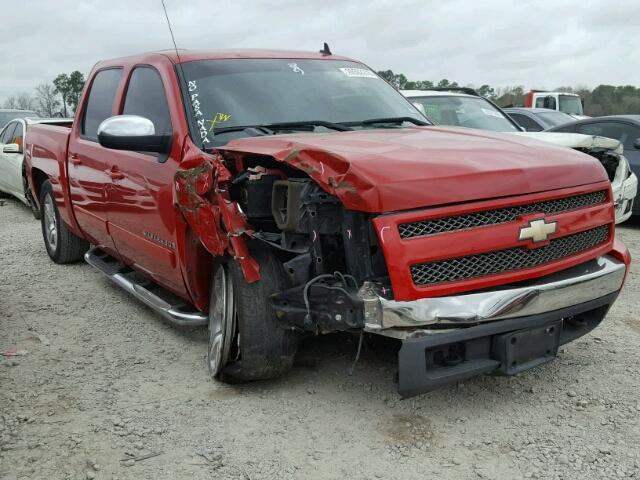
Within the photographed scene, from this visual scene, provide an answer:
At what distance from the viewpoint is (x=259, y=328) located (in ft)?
11.5

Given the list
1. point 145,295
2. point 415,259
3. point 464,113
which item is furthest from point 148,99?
point 464,113

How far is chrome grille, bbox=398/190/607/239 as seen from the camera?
2.98 metres

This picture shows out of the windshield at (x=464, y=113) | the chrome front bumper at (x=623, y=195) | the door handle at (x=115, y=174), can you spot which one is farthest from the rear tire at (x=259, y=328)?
the windshield at (x=464, y=113)

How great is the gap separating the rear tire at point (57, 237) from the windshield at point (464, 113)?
13.4ft

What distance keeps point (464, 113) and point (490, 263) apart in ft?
19.4

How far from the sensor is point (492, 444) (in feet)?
10.3

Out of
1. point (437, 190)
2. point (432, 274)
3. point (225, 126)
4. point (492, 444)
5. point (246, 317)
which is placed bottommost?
point (492, 444)

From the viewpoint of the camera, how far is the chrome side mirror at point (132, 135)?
3963 mm

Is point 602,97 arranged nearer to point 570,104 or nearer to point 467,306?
point 570,104

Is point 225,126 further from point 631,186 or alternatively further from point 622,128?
point 622,128

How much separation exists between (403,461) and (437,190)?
115cm

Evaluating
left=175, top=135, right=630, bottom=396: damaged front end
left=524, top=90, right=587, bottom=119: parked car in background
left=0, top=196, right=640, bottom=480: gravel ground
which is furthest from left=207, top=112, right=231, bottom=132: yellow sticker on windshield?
Result: left=524, top=90, right=587, bottom=119: parked car in background

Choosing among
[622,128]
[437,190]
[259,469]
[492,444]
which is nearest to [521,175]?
[437,190]

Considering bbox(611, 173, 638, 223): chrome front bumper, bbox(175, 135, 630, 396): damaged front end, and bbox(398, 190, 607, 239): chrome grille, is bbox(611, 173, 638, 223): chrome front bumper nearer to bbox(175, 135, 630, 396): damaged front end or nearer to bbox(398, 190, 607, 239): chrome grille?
bbox(175, 135, 630, 396): damaged front end
